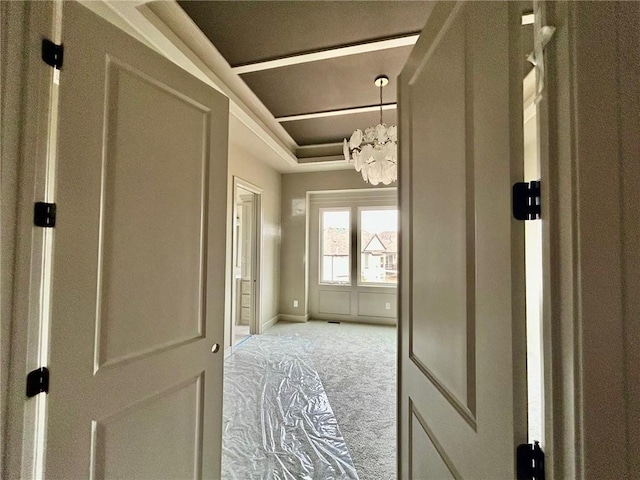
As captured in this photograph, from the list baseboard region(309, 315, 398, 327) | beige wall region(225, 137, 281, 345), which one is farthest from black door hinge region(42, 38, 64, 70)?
baseboard region(309, 315, 398, 327)

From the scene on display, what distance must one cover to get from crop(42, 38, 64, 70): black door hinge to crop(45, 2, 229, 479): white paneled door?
2 cm

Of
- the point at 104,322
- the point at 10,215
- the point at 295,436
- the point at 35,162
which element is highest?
the point at 35,162

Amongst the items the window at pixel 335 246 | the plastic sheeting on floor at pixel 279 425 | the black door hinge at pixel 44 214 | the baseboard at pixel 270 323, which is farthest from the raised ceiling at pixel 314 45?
the baseboard at pixel 270 323

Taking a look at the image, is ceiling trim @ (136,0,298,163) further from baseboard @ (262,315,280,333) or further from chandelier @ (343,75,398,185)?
baseboard @ (262,315,280,333)

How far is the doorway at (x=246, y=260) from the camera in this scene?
3.98 m

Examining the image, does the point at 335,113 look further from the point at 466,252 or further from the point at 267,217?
the point at 466,252

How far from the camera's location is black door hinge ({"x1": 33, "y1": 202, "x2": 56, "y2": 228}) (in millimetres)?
827

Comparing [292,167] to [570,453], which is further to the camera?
[292,167]

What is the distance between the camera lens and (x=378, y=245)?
5246 millimetres

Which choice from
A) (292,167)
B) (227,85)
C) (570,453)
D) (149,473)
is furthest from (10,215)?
(292,167)

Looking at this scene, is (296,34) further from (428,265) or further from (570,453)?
(570,453)

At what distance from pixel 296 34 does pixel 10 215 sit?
7.02ft

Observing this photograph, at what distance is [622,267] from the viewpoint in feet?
1.70

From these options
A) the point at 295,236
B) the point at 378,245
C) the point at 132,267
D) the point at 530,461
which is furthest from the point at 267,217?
the point at 530,461
